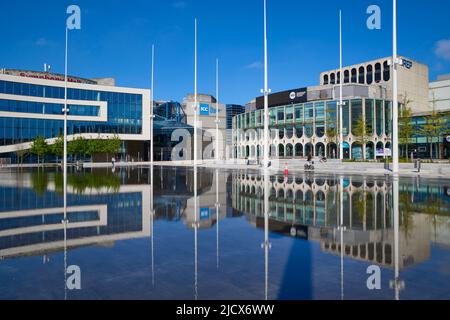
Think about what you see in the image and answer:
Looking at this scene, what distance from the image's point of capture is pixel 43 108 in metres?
67.5

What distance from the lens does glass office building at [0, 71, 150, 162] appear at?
63125mm

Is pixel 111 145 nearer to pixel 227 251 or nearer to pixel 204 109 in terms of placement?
pixel 204 109

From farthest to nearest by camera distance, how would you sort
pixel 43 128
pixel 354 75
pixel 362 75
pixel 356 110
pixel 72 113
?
pixel 354 75 → pixel 362 75 → pixel 356 110 → pixel 72 113 → pixel 43 128

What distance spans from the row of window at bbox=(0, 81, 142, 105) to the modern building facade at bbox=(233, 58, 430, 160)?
126ft

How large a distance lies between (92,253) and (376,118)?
82936 millimetres

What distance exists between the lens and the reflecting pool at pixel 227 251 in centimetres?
504

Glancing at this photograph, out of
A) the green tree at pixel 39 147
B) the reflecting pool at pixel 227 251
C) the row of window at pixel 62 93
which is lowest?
the reflecting pool at pixel 227 251

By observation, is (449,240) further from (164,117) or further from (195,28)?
(164,117)

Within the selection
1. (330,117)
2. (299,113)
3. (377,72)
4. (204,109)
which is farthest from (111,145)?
(377,72)

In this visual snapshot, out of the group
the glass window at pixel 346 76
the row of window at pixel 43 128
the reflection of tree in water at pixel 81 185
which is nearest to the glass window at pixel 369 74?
the glass window at pixel 346 76

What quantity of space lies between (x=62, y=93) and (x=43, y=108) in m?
5.13

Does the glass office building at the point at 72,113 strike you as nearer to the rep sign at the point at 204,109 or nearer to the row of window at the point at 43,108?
the row of window at the point at 43,108
